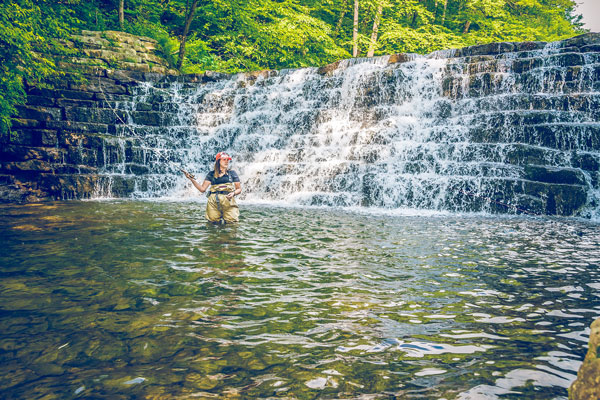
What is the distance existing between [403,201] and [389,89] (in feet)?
24.0

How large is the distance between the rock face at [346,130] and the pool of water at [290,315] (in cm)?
702

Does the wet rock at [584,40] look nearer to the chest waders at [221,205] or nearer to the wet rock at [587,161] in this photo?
the wet rock at [587,161]

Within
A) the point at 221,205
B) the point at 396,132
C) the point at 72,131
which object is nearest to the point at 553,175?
the point at 396,132

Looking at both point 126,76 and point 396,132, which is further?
point 126,76

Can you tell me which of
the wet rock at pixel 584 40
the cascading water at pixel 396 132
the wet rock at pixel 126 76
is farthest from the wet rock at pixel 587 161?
the wet rock at pixel 126 76

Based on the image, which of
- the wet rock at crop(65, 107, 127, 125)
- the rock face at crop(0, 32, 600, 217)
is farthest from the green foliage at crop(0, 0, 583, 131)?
the wet rock at crop(65, 107, 127, 125)

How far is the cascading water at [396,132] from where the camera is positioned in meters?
15.3

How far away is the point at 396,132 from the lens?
19031 mm

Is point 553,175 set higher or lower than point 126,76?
lower

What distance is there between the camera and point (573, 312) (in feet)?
15.8

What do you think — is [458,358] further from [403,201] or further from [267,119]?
[267,119]

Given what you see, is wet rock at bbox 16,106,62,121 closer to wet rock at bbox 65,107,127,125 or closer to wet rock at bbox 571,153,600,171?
wet rock at bbox 65,107,127,125

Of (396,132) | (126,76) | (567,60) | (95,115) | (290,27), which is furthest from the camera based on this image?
(290,27)

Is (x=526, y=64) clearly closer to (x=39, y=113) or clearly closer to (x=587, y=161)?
(x=587, y=161)
